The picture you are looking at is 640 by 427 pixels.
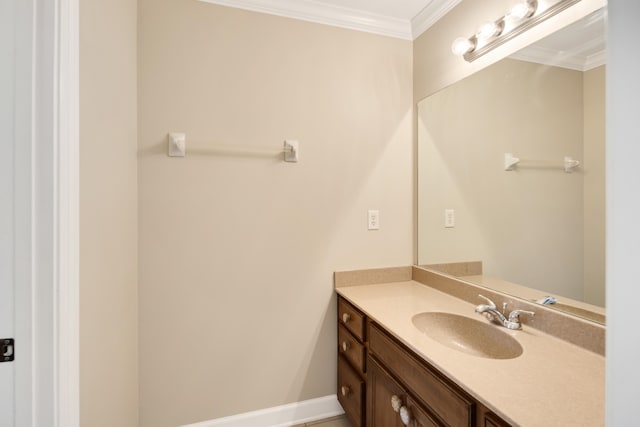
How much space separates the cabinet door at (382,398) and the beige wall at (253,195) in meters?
0.47

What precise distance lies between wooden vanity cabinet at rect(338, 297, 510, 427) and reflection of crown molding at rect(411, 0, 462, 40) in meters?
1.75

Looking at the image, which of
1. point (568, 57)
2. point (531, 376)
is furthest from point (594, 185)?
point (531, 376)

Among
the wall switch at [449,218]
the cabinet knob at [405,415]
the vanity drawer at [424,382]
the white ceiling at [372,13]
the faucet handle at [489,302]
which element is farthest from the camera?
the wall switch at [449,218]

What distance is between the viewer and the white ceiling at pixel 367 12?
1.65 meters

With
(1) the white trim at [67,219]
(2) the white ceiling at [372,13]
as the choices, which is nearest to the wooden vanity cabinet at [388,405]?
(1) the white trim at [67,219]

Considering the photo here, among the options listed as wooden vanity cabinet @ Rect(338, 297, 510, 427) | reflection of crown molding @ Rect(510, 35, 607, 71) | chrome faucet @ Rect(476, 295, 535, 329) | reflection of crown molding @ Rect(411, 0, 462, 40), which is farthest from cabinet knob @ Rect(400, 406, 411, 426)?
reflection of crown molding @ Rect(411, 0, 462, 40)

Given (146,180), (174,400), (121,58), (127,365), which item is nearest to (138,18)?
(121,58)

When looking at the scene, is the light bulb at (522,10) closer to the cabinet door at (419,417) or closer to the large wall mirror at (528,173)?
the large wall mirror at (528,173)

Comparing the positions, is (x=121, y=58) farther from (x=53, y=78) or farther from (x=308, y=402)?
(x=308, y=402)

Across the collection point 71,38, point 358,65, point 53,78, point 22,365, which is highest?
point 358,65

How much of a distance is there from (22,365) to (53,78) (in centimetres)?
72

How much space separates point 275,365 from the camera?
5.61ft

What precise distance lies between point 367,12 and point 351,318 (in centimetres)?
183

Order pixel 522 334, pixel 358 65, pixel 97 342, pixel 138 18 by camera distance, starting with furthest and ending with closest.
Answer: pixel 358 65
pixel 138 18
pixel 522 334
pixel 97 342
